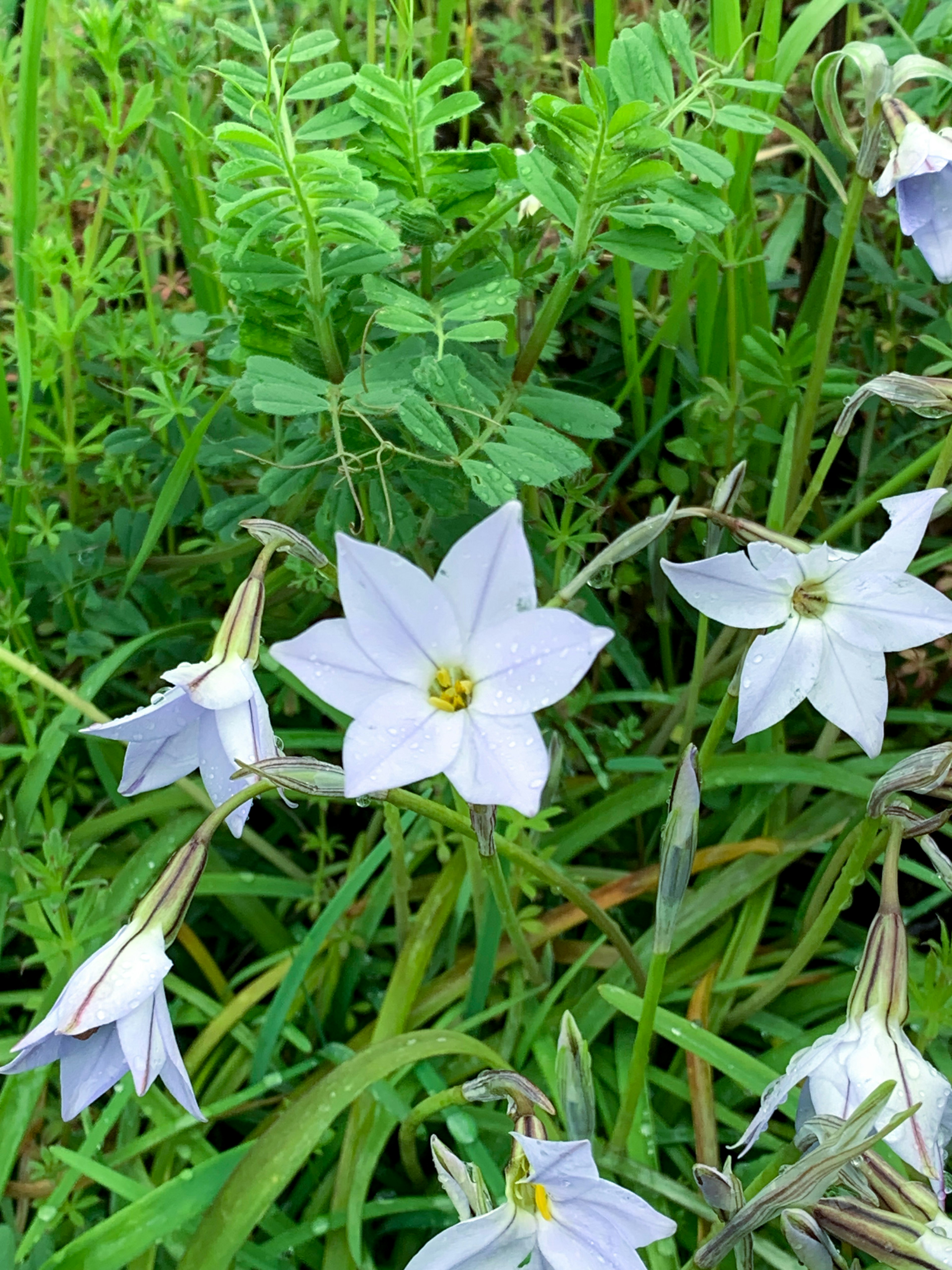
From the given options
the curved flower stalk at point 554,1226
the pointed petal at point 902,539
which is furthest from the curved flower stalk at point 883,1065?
the pointed petal at point 902,539

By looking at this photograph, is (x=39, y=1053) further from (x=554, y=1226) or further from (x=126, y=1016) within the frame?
(x=554, y=1226)

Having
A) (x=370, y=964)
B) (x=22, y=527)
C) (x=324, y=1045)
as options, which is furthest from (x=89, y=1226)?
(x=22, y=527)

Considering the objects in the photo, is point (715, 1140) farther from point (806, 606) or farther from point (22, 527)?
point (22, 527)

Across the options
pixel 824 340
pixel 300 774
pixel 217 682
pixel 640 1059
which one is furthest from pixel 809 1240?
pixel 824 340

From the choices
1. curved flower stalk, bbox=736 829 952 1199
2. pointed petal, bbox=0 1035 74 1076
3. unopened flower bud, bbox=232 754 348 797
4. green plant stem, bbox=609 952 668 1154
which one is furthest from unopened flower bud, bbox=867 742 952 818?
pointed petal, bbox=0 1035 74 1076

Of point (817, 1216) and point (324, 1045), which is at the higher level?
point (817, 1216)

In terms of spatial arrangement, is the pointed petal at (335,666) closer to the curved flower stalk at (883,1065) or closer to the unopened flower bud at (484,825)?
the unopened flower bud at (484,825)
